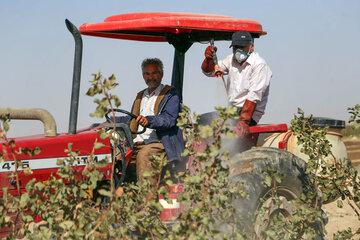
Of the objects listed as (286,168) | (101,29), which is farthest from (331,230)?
(101,29)

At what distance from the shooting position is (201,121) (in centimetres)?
488

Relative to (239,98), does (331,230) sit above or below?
below

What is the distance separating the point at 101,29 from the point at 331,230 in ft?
11.7

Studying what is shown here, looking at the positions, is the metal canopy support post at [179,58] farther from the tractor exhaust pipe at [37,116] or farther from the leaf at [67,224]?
the leaf at [67,224]

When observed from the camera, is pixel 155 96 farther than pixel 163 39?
No

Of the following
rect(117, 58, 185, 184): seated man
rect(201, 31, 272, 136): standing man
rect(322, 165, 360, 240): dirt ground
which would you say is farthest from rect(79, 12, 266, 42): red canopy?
rect(322, 165, 360, 240): dirt ground

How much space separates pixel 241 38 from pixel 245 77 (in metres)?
0.39

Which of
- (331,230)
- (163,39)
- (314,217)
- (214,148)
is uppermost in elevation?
(163,39)

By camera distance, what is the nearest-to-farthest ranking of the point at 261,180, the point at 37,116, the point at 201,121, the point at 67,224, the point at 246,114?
the point at 67,224, the point at 37,116, the point at 261,180, the point at 246,114, the point at 201,121

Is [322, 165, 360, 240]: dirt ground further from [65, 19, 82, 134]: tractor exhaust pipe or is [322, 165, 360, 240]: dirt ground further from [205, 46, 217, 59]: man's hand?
[65, 19, 82, 134]: tractor exhaust pipe

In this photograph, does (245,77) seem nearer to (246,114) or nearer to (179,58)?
(246,114)

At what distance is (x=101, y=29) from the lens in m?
4.39

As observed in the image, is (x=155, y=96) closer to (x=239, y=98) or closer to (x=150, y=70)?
(x=150, y=70)

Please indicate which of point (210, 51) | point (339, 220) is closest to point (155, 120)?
point (210, 51)
